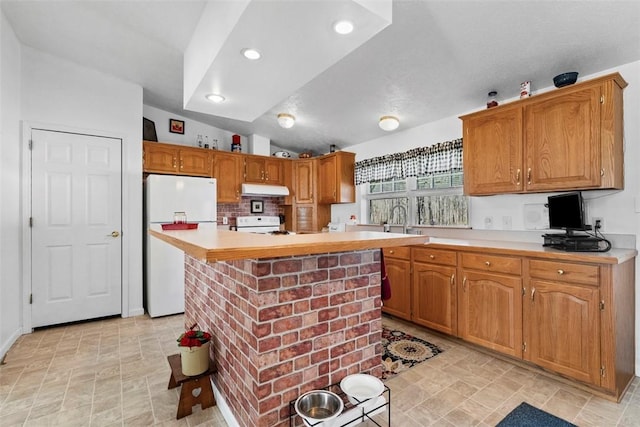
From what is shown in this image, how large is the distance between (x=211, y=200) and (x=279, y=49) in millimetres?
2718

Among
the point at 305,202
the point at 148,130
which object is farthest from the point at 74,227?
the point at 305,202

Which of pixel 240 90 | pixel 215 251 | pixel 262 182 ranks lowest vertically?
pixel 215 251

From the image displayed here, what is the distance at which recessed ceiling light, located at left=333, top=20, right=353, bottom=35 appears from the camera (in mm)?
1450

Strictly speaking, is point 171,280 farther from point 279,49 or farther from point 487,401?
point 487,401

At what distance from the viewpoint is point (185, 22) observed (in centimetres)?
243

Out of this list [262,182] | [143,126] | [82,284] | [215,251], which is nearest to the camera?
[215,251]

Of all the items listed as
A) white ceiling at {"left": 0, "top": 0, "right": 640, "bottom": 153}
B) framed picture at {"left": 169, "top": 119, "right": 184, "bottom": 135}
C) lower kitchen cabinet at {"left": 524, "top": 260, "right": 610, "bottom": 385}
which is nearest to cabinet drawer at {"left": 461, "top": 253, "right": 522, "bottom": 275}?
lower kitchen cabinet at {"left": 524, "top": 260, "right": 610, "bottom": 385}

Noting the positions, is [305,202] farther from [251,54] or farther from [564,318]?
[564,318]

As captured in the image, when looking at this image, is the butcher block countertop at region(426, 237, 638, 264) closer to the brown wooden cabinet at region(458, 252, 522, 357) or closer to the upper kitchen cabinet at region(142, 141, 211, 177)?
the brown wooden cabinet at region(458, 252, 522, 357)

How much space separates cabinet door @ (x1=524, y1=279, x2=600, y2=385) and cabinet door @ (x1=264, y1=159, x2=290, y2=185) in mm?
3724

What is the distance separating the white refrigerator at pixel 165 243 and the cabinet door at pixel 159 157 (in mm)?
246

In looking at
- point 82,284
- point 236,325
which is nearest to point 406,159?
point 236,325

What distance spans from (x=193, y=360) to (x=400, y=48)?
8.63 feet

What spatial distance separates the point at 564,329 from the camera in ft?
6.75
